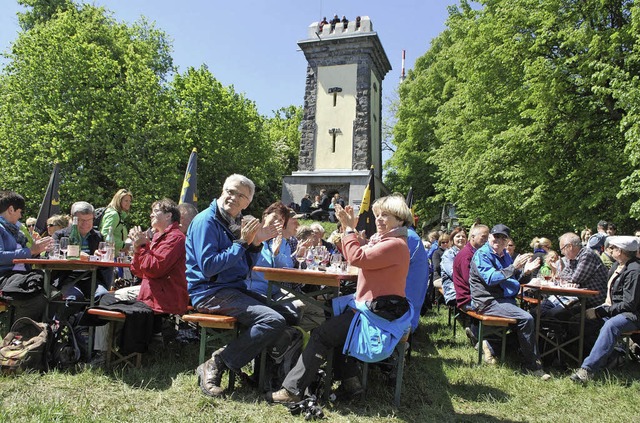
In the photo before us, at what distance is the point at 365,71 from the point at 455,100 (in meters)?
7.12

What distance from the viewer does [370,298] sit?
383 centimetres

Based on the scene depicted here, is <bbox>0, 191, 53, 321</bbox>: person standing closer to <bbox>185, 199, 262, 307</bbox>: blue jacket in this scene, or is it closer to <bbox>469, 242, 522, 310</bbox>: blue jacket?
<bbox>185, 199, 262, 307</bbox>: blue jacket

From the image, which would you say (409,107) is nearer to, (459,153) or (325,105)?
(325,105)

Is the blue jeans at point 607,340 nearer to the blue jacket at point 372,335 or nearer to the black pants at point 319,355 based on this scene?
the blue jacket at point 372,335

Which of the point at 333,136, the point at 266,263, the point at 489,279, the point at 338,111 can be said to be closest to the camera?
the point at 266,263

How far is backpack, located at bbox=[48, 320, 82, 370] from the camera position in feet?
14.6

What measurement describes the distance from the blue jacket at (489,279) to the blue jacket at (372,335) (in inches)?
82.6

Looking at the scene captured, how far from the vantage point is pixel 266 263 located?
541cm

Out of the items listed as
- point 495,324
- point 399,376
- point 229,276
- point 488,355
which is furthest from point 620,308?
point 229,276

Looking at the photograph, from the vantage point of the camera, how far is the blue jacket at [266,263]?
202 inches

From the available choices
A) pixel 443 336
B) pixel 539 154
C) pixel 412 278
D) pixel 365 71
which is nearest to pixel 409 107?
pixel 365 71

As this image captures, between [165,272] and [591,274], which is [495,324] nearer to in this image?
[591,274]

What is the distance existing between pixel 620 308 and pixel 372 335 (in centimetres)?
323

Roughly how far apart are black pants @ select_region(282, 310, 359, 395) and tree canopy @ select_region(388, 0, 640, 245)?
9.35m
